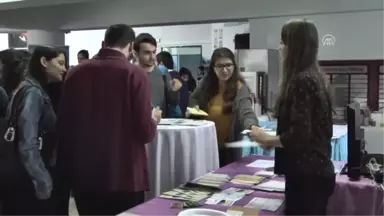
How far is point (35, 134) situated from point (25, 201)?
0.40 metres

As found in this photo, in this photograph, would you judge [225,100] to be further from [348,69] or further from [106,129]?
[348,69]

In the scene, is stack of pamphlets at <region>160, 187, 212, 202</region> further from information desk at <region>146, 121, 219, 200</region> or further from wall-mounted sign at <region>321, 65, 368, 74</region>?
wall-mounted sign at <region>321, 65, 368, 74</region>

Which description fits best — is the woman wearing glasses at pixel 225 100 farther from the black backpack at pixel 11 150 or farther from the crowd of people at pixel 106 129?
the black backpack at pixel 11 150

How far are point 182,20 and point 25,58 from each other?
13.2 feet

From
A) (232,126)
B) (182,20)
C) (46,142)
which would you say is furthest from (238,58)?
(46,142)

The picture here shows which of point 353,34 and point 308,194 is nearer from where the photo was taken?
point 308,194

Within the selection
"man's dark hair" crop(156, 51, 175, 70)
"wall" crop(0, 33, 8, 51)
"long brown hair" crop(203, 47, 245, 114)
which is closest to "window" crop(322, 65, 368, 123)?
"man's dark hair" crop(156, 51, 175, 70)

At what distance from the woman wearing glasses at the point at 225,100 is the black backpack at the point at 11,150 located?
130 centimetres

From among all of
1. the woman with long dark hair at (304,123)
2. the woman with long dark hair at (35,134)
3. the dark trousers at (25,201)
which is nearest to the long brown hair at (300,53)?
the woman with long dark hair at (304,123)

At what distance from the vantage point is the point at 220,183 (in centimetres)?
236

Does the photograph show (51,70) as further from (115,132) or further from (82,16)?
(82,16)

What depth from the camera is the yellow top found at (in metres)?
3.04

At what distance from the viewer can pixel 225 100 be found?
303 cm

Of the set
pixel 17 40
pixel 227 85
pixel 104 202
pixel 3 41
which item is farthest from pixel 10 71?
pixel 3 41
